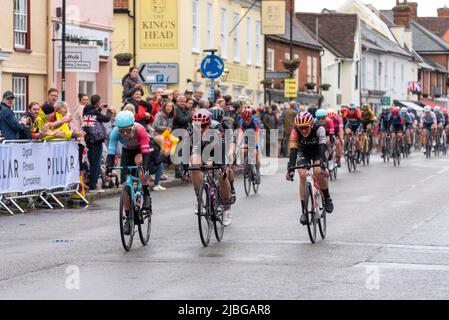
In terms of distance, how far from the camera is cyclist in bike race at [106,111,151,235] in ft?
48.2

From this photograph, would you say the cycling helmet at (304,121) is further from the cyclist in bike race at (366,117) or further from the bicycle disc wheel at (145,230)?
the cyclist in bike race at (366,117)

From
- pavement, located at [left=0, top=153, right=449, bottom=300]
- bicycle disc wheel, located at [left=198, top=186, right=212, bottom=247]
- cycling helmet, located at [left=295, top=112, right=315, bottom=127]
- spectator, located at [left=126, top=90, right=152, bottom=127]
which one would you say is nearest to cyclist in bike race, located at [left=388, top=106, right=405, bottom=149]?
spectator, located at [left=126, top=90, right=152, bottom=127]

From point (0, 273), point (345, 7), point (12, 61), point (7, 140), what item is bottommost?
point (0, 273)

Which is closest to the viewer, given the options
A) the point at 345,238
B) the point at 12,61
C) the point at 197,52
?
the point at 345,238

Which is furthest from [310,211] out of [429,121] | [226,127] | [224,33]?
[224,33]

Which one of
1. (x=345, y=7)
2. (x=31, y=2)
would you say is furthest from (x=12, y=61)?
(x=345, y=7)

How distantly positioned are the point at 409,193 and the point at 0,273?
13270mm

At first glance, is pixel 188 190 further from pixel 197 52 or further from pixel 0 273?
pixel 197 52

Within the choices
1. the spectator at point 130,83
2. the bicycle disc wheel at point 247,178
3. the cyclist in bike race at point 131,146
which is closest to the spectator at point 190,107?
the spectator at point 130,83

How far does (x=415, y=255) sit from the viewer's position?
13789 mm

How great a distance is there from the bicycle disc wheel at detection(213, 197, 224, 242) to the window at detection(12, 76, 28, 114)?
1511 centimetres

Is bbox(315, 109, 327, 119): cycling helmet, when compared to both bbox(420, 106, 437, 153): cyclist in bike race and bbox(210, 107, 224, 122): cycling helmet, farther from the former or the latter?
bbox(420, 106, 437, 153): cyclist in bike race

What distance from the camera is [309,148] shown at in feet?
52.9

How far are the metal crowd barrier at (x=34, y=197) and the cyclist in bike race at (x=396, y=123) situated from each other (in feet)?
56.1
